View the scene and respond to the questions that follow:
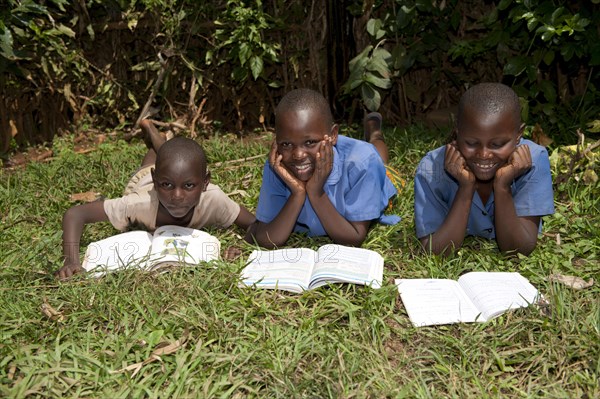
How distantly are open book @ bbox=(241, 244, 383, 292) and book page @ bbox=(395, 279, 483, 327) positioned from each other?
6.1 inches

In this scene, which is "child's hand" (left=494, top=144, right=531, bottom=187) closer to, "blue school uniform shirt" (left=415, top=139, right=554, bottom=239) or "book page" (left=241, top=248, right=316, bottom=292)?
"blue school uniform shirt" (left=415, top=139, right=554, bottom=239)

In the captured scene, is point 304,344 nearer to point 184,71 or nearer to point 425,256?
point 425,256

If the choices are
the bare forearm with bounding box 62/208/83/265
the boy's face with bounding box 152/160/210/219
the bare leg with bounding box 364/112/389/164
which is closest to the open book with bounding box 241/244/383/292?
the boy's face with bounding box 152/160/210/219

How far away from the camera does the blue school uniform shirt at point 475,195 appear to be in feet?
9.46

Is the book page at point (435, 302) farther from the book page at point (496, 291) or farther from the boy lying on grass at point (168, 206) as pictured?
the boy lying on grass at point (168, 206)

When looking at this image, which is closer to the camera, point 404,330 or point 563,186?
point 404,330

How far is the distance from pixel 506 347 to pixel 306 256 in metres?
1.03

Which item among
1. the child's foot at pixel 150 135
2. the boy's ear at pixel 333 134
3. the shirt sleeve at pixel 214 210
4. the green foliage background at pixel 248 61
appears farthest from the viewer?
the green foliage background at pixel 248 61

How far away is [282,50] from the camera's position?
568 centimetres

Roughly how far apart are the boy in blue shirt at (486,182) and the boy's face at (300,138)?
554mm

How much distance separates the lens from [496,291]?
2.53m

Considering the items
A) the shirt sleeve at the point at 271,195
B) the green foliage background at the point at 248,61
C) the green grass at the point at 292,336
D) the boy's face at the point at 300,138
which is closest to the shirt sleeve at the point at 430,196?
the green grass at the point at 292,336

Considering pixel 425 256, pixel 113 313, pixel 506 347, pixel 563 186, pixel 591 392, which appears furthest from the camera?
pixel 563 186

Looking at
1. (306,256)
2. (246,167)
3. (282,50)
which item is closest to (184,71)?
(282,50)
